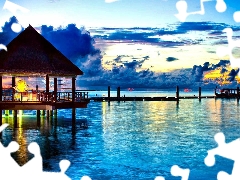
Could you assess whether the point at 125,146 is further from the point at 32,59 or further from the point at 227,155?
the point at 32,59

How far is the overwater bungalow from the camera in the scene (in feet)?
70.1

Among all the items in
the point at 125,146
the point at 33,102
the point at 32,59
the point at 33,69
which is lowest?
the point at 125,146

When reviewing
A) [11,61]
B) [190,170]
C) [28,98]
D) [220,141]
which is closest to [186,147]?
[220,141]

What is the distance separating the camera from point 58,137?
59.4 feet

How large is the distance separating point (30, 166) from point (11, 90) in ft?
40.8

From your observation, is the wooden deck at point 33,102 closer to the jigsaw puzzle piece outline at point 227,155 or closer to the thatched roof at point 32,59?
the thatched roof at point 32,59

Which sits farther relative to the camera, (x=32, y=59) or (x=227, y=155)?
(x=32, y=59)

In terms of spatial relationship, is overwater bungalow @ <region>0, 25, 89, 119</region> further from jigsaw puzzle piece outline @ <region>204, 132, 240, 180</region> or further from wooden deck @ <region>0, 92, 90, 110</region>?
jigsaw puzzle piece outline @ <region>204, 132, 240, 180</region>

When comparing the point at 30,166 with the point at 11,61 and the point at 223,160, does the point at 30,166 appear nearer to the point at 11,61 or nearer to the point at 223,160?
the point at 223,160

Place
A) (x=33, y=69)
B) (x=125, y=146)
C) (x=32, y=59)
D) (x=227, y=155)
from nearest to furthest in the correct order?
1. (x=227, y=155)
2. (x=125, y=146)
3. (x=33, y=69)
4. (x=32, y=59)

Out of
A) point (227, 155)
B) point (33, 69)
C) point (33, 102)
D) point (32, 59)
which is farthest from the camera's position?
point (32, 59)

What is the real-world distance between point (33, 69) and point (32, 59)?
2.38 feet

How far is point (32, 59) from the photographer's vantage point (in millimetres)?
22344

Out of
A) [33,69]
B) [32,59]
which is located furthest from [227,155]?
[32,59]
